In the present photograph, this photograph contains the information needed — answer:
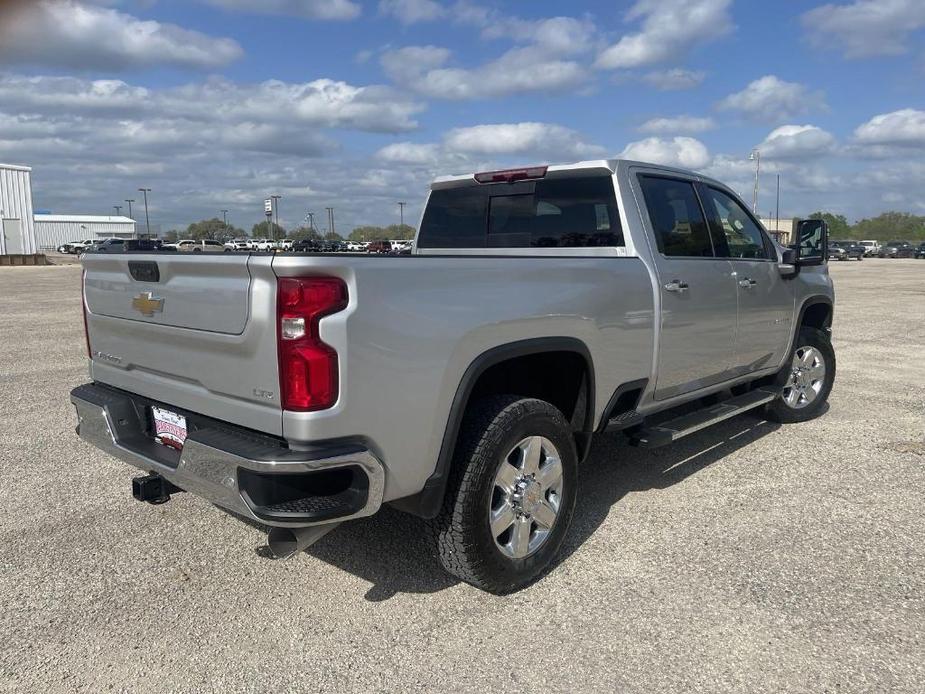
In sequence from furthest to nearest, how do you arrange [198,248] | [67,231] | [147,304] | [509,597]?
[67,231] < [198,248] < [509,597] < [147,304]

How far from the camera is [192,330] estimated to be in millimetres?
2828

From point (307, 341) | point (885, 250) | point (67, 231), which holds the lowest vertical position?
point (307, 341)

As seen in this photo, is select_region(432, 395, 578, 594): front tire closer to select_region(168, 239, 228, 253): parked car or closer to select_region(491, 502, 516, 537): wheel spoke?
select_region(491, 502, 516, 537): wheel spoke

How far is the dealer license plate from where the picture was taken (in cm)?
305

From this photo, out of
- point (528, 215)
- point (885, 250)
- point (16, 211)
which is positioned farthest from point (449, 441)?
point (885, 250)

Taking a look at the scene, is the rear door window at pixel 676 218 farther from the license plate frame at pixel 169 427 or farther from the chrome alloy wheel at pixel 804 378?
the license plate frame at pixel 169 427

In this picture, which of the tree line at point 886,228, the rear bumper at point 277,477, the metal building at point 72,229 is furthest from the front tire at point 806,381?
the tree line at point 886,228

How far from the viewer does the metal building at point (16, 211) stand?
156 feet

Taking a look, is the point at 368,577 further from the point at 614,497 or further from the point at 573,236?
the point at 573,236

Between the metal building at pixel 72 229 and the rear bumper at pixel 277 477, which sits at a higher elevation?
the metal building at pixel 72 229

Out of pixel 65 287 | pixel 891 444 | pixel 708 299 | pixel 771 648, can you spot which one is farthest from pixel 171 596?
pixel 65 287

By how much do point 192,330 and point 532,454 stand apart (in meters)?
1.54

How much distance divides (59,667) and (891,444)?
5489 mm

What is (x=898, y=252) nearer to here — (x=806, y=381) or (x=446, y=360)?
(x=806, y=381)
